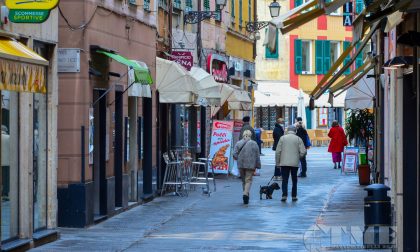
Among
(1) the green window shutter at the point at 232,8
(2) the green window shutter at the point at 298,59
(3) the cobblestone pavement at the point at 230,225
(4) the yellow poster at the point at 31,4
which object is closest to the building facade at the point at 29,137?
(4) the yellow poster at the point at 31,4

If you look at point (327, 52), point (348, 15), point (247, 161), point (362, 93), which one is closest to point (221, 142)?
point (348, 15)

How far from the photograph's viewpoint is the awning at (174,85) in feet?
91.9

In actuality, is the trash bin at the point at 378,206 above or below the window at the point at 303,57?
below

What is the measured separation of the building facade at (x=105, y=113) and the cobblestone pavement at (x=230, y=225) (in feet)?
1.60

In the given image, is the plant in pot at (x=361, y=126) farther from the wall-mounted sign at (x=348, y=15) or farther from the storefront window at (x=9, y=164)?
the storefront window at (x=9, y=164)

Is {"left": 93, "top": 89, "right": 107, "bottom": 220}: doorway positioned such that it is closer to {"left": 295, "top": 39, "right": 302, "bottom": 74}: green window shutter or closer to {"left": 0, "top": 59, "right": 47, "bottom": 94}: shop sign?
{"left": 0, "top": 59, "right": 47, "bottom": 94}: shop sign

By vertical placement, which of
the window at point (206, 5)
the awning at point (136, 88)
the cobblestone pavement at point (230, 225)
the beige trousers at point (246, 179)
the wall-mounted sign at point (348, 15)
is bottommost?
the cobblestone pavement at point (230, 225)

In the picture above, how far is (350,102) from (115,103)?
1007 centimetres

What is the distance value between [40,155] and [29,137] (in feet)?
4.01

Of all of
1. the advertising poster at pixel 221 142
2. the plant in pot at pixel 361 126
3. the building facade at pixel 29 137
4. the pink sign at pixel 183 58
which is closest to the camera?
the building facade at pixel 29 137

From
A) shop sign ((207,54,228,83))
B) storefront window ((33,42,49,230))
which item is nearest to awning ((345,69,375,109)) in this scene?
shop sign ((207,54,228,83))

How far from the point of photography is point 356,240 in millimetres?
18344

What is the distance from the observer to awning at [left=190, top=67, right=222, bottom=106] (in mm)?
32031

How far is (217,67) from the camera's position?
40625 millimetres
